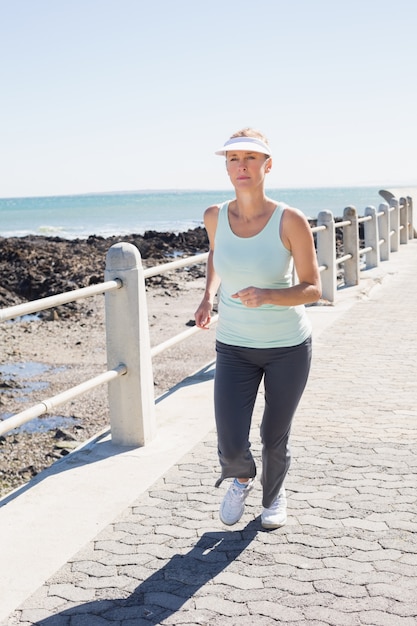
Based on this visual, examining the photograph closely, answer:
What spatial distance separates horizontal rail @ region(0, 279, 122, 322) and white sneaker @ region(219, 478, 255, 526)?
1.37 m

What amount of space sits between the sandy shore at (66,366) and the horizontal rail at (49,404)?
1.89 metres

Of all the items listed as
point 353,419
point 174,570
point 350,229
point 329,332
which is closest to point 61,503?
point 174,570

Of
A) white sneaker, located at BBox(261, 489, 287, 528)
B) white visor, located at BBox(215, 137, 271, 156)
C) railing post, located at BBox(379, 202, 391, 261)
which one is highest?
white visor, located at BBox(215, 137, 271, 156)

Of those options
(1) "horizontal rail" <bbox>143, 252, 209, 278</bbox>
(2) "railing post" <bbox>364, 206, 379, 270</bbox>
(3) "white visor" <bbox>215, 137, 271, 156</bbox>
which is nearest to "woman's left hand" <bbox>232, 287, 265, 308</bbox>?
(3) "white visor" <bbox>215, 137, 271, 156</bbox>

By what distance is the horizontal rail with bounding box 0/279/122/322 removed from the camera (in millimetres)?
4355

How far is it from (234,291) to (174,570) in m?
1.28

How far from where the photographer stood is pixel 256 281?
12.8 ft

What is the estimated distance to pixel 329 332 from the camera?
1030cm

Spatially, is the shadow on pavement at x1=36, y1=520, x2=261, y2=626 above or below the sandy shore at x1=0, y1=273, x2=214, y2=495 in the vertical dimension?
above

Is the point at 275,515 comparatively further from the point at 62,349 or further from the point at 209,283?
the point at 62,349

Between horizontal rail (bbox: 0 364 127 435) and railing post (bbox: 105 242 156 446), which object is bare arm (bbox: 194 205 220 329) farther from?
railing post (bbox: 105 242 156 446)

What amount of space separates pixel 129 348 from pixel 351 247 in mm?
9399

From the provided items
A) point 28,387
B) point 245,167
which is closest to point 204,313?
point 245,167

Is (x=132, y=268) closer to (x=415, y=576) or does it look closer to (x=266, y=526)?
(x=266, y=526)
